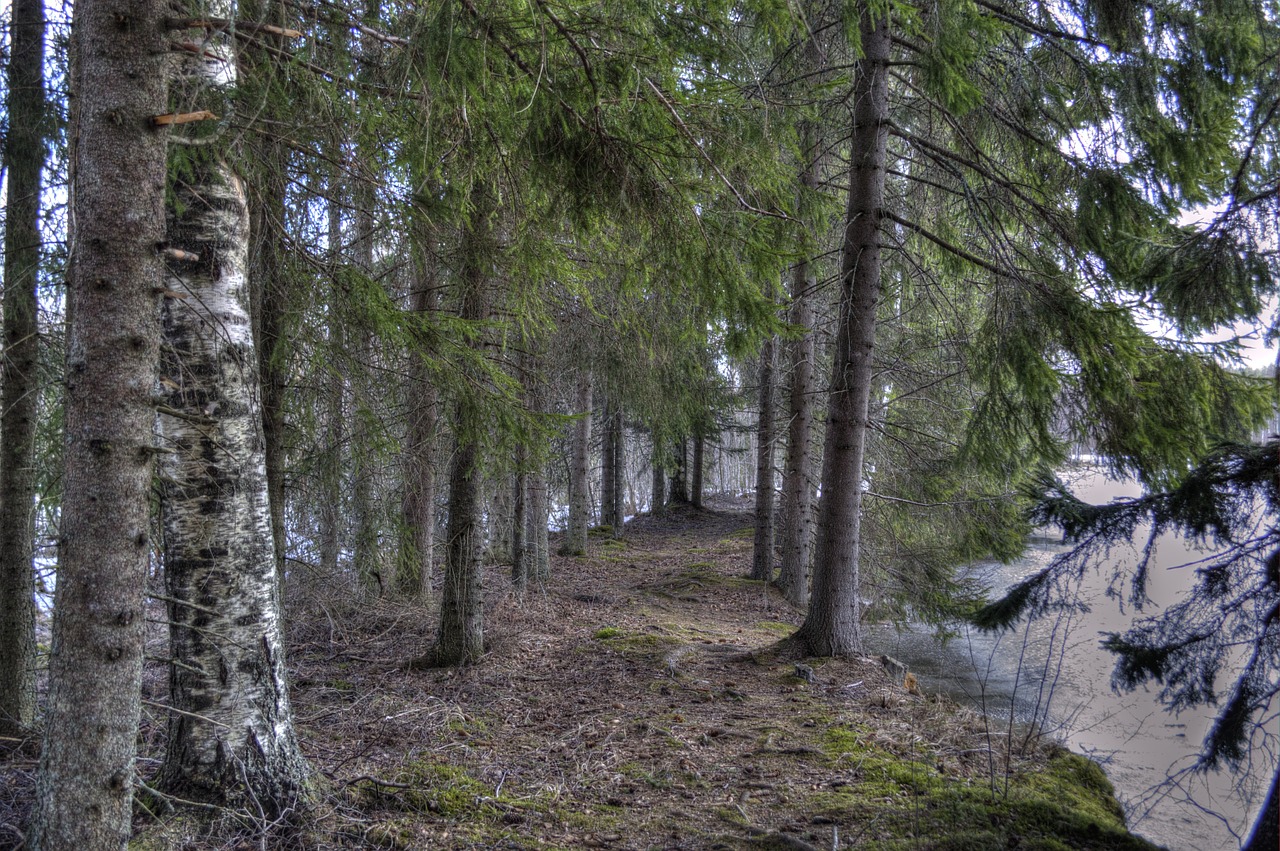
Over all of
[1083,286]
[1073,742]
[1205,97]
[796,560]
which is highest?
[1205,97]

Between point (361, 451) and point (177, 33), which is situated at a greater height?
point (177, 33)

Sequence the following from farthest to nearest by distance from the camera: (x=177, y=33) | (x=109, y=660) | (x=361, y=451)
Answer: (x=361, y=451) < (x=177, y=33) < (x=109, y=660)

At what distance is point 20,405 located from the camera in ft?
14.3

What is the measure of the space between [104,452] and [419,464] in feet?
15.7

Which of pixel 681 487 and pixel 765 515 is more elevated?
pixel 681 487

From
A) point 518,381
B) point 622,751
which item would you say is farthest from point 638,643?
point 518,381

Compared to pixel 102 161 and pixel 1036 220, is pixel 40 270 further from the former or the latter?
pixel 1036 220

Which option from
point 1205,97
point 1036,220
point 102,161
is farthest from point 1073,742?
point 102,161

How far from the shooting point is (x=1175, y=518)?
10.4 ft

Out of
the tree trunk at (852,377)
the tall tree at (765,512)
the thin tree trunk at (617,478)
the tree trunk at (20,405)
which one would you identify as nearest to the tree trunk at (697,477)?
the thin tree trunk at (617,478)

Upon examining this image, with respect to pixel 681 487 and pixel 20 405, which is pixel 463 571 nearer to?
pixel 20 405

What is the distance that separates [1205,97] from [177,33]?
654cm

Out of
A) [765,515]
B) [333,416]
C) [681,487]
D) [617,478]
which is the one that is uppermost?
[333,416]

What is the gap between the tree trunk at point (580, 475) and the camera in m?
13.2
